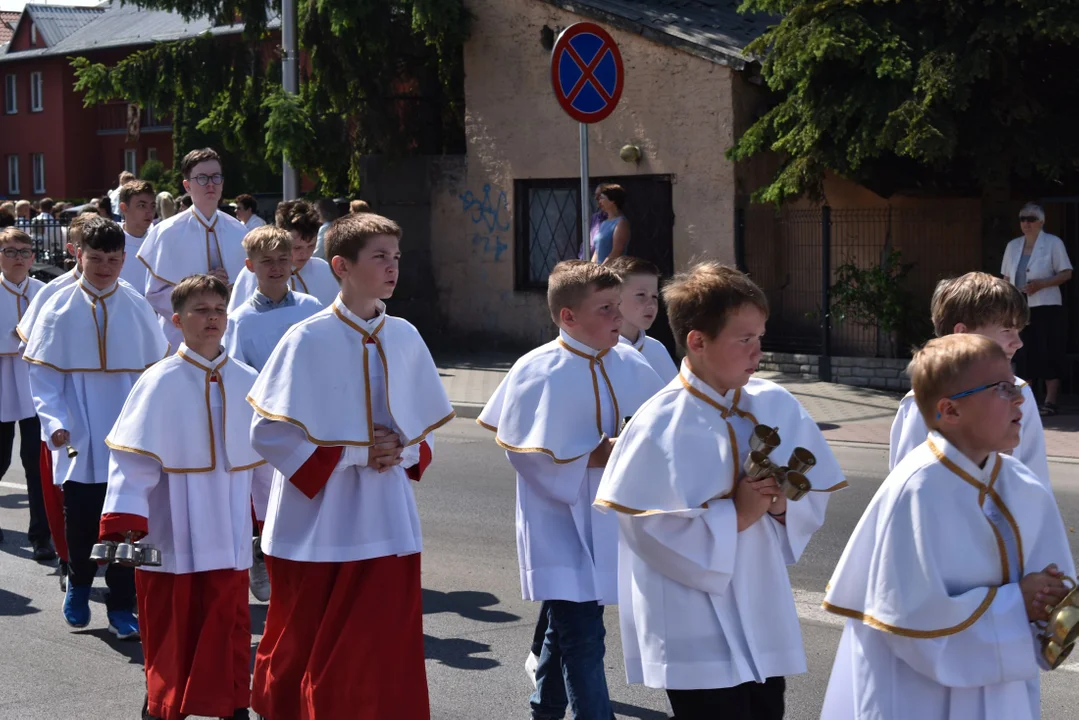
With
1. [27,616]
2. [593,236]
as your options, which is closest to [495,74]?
[593,236]

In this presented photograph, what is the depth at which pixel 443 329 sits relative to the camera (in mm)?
20234

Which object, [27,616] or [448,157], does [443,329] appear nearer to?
[448,157]

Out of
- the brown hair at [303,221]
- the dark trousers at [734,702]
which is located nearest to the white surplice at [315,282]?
the brown hair at [303,221]

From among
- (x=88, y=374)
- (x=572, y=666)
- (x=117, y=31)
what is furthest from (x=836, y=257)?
(x=117, y=31)

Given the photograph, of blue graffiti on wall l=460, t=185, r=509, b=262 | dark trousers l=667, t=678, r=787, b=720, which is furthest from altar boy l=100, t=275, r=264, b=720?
blue graffiti on wall l=460, t=185, r=509, b=262

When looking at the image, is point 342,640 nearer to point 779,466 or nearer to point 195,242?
point 779,466

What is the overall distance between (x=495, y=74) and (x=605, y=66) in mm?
7386

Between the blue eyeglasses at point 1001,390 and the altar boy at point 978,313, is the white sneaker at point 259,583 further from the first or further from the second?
the blue eyeglasses at point 1001,390

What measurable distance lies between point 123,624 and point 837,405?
28.2ft

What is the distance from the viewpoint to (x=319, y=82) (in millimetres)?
19859

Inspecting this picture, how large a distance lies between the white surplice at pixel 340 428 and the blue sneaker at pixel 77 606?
2.43 metres

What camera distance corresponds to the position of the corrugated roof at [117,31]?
55.1m

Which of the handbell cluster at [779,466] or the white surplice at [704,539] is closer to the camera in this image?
the handbell cluster at [779,466]

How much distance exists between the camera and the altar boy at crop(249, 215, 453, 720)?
504 cm
